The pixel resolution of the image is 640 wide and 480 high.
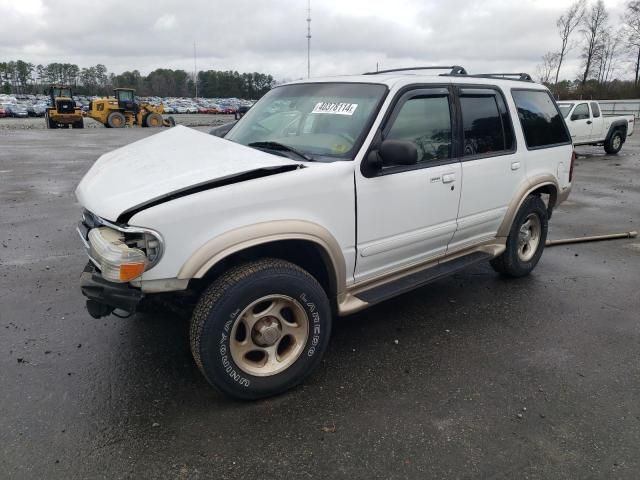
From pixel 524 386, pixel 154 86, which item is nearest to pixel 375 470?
pixel 524 386

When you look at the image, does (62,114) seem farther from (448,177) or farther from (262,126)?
(448,177)

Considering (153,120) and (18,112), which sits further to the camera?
(18,112)

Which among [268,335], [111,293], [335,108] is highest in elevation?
[335,108]

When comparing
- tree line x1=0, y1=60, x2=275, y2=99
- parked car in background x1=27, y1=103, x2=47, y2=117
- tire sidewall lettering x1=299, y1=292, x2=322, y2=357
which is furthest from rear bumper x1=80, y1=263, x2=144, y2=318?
tree line x1=0, y1=60, x2=275, y2=99

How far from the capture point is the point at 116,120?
31.4m

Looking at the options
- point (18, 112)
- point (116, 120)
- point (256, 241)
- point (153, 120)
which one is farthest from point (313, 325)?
point (18, 112)

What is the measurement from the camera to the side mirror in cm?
308

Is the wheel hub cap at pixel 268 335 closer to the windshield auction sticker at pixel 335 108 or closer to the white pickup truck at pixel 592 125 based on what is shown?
the windshield auction sticker at pixel 335 108

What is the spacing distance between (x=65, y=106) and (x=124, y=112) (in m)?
3.41

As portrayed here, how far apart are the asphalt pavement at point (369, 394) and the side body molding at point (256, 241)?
87 cm

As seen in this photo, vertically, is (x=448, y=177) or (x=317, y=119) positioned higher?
(x=317, y=119)

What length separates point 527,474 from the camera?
2.44m

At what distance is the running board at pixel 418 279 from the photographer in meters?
3.49

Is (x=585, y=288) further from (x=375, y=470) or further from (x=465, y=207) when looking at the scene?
(x=375, y=470)
